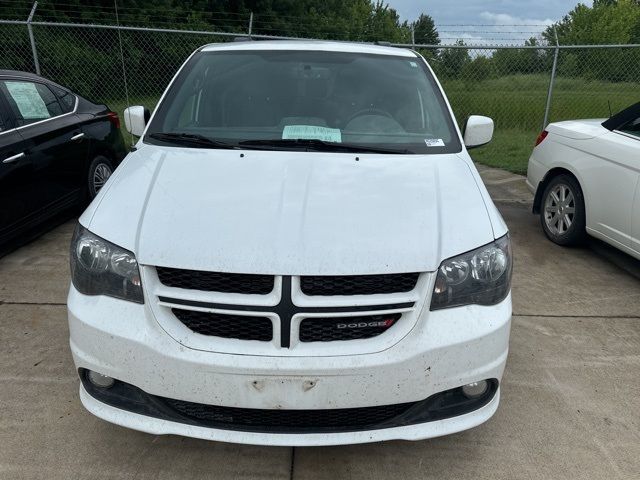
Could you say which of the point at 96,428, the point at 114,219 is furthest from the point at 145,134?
the point at 96,428

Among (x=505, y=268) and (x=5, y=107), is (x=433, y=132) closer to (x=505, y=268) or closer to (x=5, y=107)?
(x=505, y=268)

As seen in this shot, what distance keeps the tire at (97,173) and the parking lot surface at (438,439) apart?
1.71 m

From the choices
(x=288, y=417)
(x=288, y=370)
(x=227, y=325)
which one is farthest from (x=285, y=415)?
(x=227, y=325)

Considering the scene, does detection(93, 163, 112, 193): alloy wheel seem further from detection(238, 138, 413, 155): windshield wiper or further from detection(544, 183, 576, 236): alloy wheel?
detection(544, 183, 576, 236): alloy wheel

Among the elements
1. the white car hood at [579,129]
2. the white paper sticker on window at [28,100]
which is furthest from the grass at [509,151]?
the white paper sticker on window at [28,100]

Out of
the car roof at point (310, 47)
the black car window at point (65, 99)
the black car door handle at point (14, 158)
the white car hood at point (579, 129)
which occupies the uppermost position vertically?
the car roof at point (310, 47)

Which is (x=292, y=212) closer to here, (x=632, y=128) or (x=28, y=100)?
(x=632, y=128)

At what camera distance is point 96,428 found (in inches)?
101

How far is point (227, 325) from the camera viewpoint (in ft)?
6.67

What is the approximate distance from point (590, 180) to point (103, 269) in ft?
13.7

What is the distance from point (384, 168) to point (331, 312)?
0.94m

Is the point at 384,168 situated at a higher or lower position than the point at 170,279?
higher

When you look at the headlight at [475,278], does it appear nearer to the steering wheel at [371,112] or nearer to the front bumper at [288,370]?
the front bumper at [288,370]

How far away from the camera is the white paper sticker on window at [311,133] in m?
2.89
